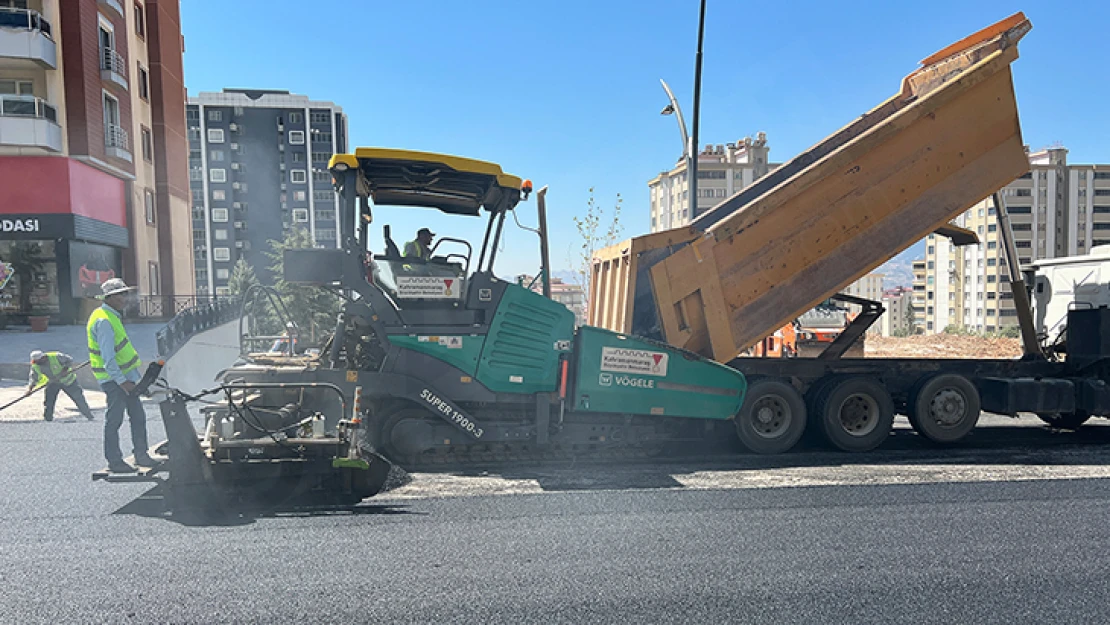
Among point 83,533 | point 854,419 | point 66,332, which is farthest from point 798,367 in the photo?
point 66,332

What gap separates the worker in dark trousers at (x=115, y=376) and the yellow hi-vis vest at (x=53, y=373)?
14.9 feet

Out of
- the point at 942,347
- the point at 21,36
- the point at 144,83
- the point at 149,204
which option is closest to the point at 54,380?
the point at 21,36

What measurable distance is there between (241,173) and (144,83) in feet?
153

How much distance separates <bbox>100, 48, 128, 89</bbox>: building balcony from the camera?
2264 cm

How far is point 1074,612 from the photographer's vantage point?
3604 millimetres

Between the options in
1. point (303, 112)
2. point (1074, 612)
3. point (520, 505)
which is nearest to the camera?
point (1074, 612)

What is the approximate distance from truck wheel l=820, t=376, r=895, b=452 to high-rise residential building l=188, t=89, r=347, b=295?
6466 cm

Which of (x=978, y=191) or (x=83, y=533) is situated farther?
(x=978, y=191)

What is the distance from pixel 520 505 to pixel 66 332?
19125mm

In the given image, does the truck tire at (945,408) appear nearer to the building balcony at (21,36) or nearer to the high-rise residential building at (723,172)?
the building balcony at (21,36)

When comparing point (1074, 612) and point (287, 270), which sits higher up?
point (287, 270)

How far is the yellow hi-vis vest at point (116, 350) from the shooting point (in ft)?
19.9

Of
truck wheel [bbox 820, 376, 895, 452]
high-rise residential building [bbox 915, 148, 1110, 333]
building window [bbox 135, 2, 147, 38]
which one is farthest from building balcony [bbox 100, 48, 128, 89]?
high-rise residential building [bbox 915, 148, 1110, 333]

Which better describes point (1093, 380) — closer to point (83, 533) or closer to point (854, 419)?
point (854, 419)
